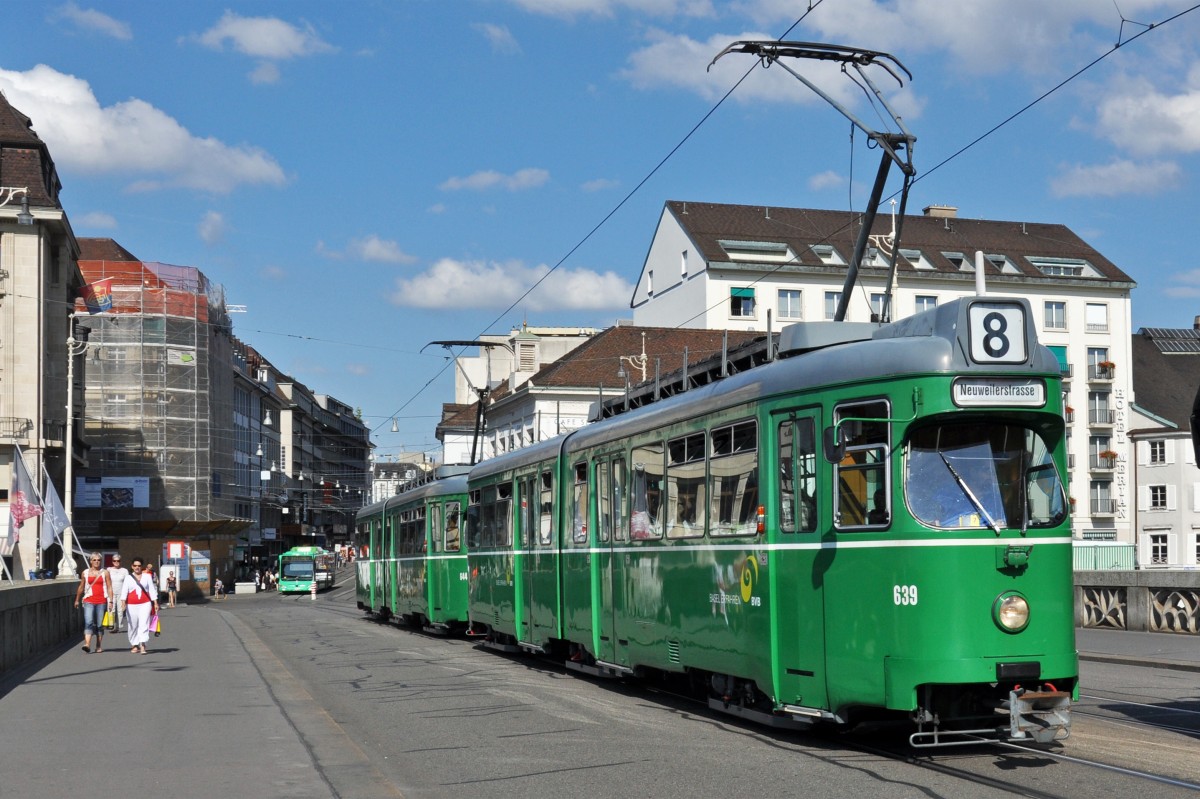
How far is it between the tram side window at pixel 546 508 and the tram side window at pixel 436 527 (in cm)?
842

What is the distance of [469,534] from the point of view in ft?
82.8

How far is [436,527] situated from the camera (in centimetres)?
2839

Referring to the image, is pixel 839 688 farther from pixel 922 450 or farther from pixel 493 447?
pixel 493 447

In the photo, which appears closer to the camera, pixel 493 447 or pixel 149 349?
pixel 149 349

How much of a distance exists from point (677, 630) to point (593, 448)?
362 centimetres

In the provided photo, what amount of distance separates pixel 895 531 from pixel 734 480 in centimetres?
238

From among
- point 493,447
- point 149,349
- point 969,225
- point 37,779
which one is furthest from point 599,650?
point 969,225

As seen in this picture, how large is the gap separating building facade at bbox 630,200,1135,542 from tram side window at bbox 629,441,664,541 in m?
59.4

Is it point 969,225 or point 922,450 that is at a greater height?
point 969,225

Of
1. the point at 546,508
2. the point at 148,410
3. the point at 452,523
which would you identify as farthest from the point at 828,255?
the point at 546,508

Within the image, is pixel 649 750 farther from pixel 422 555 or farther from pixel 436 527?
pixel 422 555

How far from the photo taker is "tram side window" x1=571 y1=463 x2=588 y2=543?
1755cm

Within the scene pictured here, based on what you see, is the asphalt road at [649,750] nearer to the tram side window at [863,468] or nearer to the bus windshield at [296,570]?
the tram side window at [863,468]

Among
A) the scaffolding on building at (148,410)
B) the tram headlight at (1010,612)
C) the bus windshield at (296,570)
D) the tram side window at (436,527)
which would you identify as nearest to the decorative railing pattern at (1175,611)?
the tram side window at (436,527)
